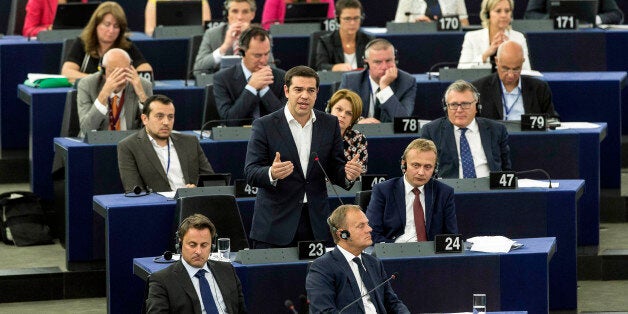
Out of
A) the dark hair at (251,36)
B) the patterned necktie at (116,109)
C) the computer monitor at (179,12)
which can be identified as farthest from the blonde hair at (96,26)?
the computer monitor at (179,12)

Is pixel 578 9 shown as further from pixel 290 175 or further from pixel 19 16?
pixel 290 175

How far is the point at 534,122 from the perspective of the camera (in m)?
7.61

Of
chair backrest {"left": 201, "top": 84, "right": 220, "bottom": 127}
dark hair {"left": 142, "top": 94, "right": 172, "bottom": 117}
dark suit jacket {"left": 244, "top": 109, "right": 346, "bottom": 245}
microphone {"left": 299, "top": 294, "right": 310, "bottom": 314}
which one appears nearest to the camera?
microphone {"left": 299, "top": 294, "right": 310, "bottom": 314}

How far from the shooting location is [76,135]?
25.5 ft

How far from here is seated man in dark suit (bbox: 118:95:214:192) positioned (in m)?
7.00

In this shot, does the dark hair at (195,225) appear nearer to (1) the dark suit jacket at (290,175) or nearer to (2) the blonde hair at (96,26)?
(1) the dark suit jacket at (290,175)

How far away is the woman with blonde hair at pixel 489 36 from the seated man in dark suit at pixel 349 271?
3134mm

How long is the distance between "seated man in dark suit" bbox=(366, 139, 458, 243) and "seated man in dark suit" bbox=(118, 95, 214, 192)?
3.46ft

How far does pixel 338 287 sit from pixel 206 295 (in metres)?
0.53

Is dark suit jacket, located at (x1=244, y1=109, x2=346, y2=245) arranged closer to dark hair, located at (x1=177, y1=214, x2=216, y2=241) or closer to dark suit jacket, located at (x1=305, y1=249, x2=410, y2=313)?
dark hair, located at (x1=177, y1=214, x2=216, y2=241)

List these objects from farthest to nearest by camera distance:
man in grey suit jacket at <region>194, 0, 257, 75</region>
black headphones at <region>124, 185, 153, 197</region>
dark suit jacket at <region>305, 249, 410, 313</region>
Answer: man in grey suit jacket at <region>194, 0, 257, 75</region>, black headphones at <region>124, 185, 153, 197</region>, dark suit jacket at <region>305, 249, 410, 313</region>

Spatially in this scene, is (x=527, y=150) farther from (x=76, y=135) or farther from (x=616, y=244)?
(x=76, y=135)

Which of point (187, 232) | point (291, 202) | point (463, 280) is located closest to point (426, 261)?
point (463, 280)

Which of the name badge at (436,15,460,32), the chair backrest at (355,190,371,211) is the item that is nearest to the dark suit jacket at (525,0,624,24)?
the name badge at (436,15,460,32)
